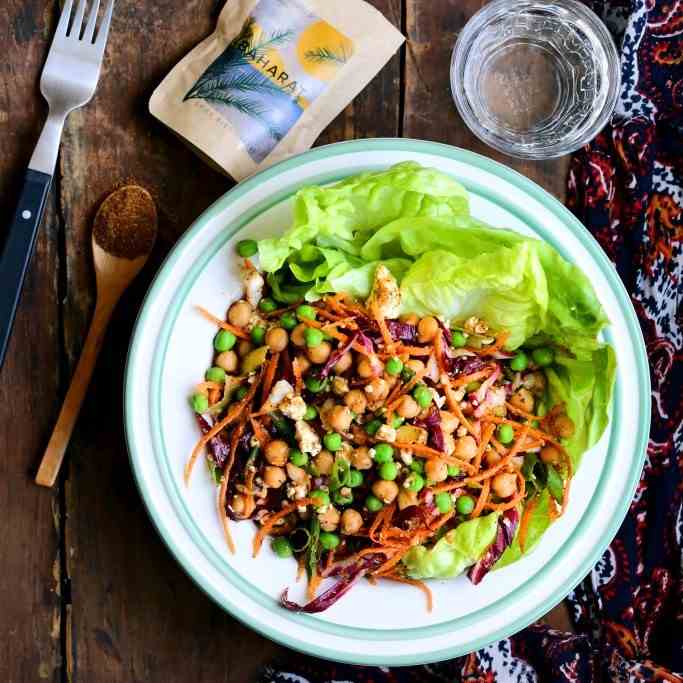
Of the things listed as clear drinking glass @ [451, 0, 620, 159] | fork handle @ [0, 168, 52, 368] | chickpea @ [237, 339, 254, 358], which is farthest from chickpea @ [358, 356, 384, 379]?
fork handle @ [0, 168, 52, 368]

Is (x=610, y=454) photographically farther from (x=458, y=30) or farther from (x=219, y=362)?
(x=458, y=30)

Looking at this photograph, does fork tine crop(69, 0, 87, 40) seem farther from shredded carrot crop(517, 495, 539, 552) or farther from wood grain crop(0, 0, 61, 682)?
shredded carrot crop(517, 495, 539, 552)

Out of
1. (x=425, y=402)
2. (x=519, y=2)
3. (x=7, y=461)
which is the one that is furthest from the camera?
(x=519, y=2)

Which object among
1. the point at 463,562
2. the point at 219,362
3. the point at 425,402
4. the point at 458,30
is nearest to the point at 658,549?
the point at 463,562

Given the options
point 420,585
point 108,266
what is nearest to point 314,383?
point 420,585

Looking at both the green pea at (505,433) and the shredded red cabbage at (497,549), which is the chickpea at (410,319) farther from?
the shredded red cabbage at (497,549)

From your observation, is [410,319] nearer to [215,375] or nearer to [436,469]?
[436,469]
